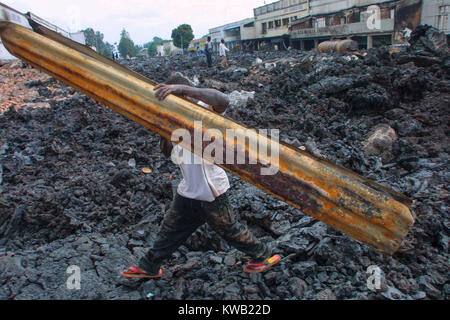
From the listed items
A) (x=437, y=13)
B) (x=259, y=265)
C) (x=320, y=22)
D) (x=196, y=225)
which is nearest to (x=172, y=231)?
(x=196, y=225)

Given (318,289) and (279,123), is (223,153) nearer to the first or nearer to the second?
(318,289)

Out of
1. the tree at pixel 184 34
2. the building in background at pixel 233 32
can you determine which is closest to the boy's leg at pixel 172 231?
the building in background at pixel 233 32

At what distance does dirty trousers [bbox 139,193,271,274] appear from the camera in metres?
2.53

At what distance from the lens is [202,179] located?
244cm

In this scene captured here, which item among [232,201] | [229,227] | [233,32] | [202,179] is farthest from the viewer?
[233,32]

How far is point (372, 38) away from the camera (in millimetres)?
24734

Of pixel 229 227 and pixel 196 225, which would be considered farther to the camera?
pixel 196 225

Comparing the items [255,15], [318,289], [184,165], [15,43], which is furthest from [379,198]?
[255,15]

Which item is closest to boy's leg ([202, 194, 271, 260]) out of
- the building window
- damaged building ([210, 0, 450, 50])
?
damaged building ([210, 0, 450, 50])

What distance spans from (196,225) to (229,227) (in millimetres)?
333

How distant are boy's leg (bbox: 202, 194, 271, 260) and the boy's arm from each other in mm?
751

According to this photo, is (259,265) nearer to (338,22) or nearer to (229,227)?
(229,227)

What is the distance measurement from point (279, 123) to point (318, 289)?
5.19m

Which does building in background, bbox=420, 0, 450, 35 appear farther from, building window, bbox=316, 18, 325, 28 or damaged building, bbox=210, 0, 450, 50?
building window, bbox=316, 18, 325, 28
